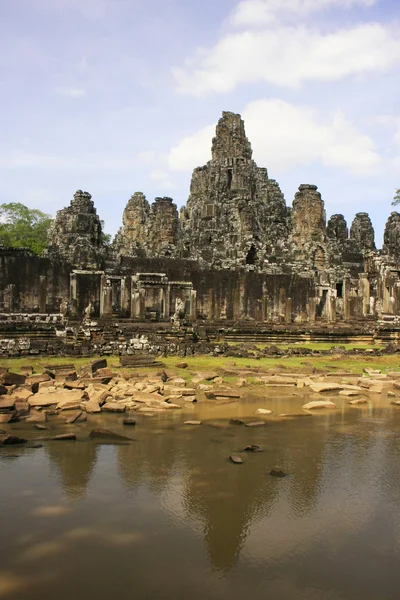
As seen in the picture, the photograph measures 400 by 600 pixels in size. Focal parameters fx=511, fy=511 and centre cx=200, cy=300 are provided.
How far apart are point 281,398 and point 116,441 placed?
4001 millimetres

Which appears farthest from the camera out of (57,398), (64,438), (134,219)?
(134,219)

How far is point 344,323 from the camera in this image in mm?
25250

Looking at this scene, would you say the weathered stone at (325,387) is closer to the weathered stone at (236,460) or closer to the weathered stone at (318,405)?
the weathered stone at (318,405)

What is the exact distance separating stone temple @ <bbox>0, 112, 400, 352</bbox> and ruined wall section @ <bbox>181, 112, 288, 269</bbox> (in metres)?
0.11

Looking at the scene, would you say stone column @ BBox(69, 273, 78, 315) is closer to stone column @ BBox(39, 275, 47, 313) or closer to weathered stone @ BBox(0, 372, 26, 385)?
stone column @ BBox(39, 275, 47, 313)

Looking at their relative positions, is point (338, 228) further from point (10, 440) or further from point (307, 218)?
point (10, 440)

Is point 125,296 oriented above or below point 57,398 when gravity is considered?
above

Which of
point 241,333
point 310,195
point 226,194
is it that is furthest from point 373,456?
point 226,194

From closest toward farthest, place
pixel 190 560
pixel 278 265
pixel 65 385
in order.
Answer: pixel 190 560
pixel 65 385
pixel 278 265

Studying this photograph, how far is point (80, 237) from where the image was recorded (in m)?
26.1

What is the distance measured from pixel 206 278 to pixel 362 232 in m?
26.9

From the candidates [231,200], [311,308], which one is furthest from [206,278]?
[231,200]

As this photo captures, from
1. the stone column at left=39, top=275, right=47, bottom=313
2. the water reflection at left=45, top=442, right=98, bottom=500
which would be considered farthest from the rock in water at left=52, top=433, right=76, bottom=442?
the stone column at left=39, top=275, right=47, bottom=313

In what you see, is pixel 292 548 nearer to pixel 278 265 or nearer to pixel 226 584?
pixel 226 584
